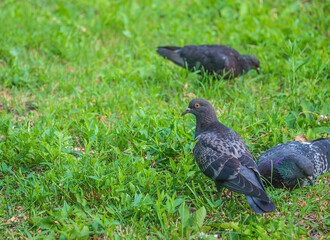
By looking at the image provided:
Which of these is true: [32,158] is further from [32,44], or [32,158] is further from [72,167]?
[32,44]

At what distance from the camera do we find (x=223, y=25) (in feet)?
25.4

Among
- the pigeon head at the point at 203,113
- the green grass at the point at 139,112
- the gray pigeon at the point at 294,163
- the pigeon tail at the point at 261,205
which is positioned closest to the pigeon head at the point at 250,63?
the green grass at the point at 139,112

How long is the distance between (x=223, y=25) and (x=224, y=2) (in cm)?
89

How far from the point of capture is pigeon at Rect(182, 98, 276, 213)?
3.40m

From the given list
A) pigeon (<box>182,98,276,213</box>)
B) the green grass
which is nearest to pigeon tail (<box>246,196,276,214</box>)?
Answer: pigeon (<box>182,98,276,213</box>)

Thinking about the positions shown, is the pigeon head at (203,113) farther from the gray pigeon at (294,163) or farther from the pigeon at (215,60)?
the pigeon at (215,60)

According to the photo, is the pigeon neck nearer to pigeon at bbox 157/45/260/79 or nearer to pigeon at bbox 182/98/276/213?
pigeon at bbox 182/98/276/213

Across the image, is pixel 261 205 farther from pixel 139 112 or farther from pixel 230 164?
pixel 139 112

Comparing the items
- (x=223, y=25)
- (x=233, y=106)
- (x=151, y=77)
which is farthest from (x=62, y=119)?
(x=223, y=25)

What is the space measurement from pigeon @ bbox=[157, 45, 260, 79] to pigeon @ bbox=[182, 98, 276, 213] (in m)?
2.06

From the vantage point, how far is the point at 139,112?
5164 mm

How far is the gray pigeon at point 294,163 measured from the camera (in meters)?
3.85

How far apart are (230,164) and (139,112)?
1.84 metres

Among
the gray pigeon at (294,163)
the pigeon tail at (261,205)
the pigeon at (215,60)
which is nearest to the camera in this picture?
the pigeon tail at (261,205)
